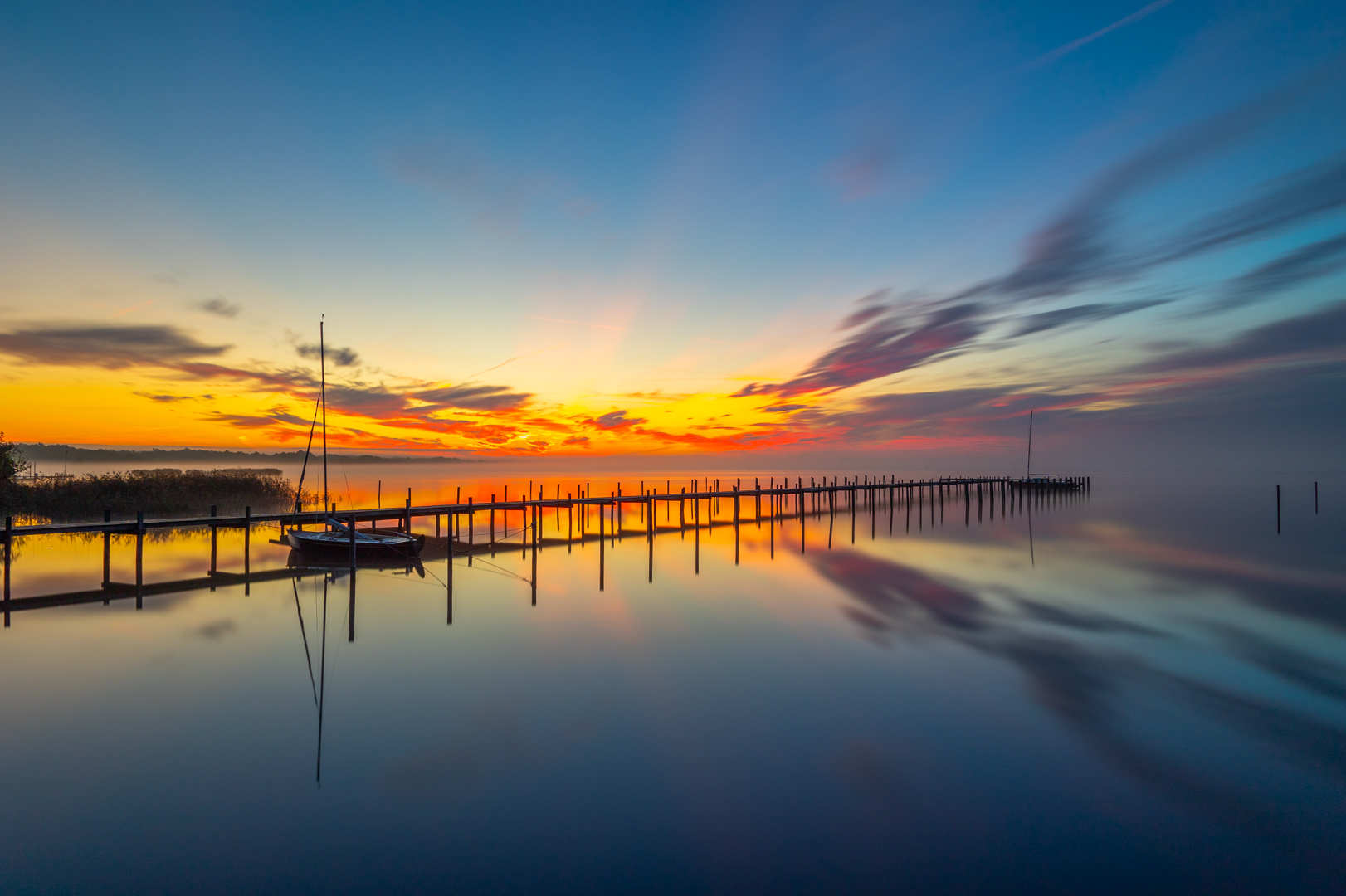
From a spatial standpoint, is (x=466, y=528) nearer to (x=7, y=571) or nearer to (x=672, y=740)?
(x=7, y=571)

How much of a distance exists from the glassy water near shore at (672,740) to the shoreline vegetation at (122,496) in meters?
17.0

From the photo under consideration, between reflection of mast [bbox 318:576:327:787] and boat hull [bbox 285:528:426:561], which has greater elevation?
boat hull [bbox 285:528:426:561]

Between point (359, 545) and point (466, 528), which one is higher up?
point (359, 545)

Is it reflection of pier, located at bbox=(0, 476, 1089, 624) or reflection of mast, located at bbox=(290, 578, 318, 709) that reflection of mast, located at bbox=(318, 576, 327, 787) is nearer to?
reflection of mast, located at bbox=(290, 578, 318, 709)

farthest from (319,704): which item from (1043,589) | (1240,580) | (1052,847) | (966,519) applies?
(966,519)

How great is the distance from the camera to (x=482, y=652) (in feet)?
47.2

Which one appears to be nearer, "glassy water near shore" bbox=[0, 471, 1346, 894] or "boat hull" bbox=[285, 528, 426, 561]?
"glassy water near shore" bbox=[0, 471, 1346, 894]

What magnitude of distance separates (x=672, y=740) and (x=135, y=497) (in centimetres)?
4104

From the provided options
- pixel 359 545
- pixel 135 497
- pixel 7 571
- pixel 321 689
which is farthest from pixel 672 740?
pixel 135 497

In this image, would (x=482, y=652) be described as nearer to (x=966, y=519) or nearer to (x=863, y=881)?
(x=863, y=881)

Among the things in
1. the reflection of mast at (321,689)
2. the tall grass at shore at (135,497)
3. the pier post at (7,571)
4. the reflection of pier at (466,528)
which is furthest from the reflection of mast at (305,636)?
the tall grass at shore at (135,497)

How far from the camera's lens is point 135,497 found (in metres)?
35.5

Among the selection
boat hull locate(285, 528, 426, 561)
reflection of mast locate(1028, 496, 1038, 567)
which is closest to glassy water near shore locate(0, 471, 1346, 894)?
boat hull locate(285, 528, 426, 561)

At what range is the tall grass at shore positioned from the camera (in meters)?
32.8
